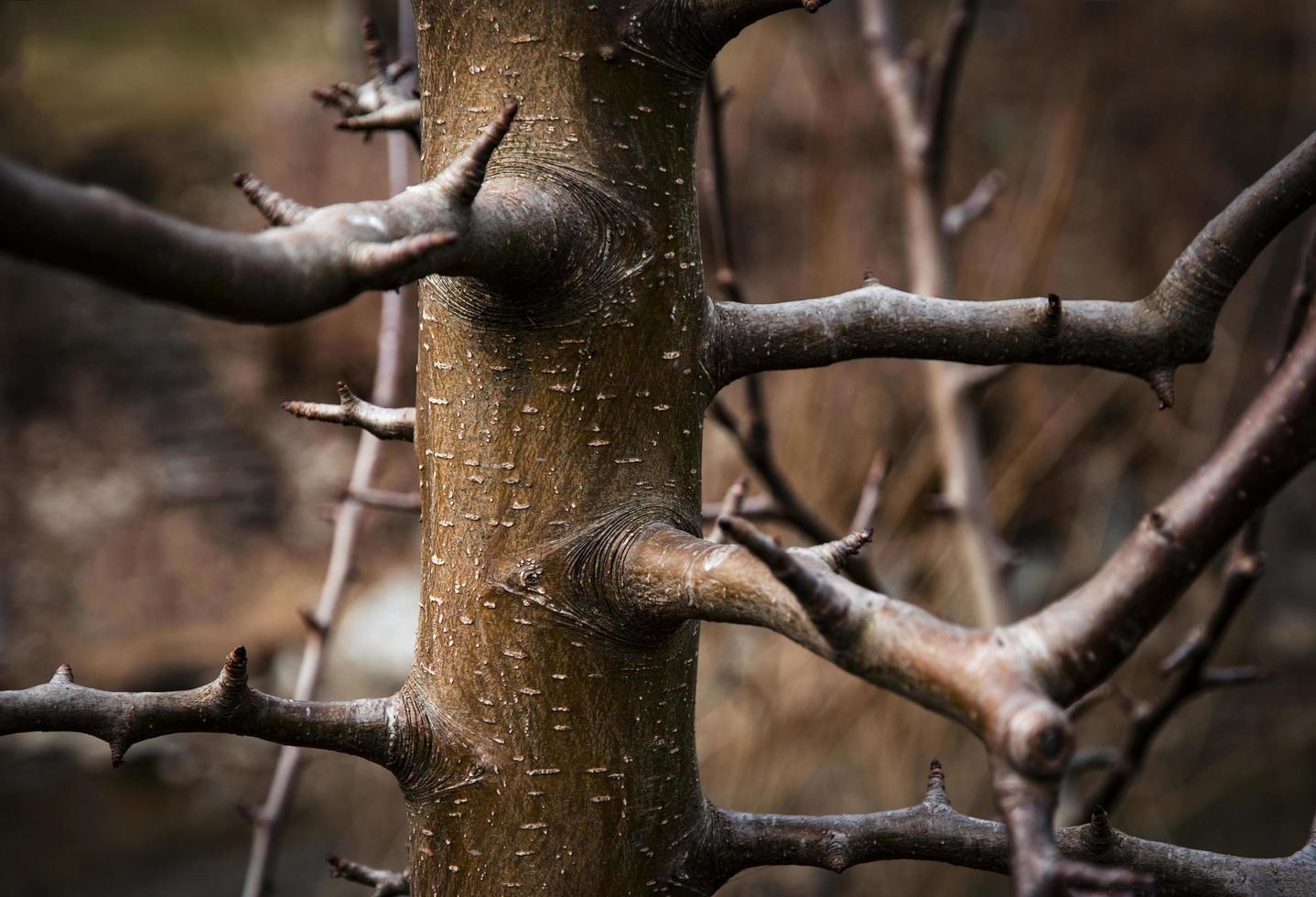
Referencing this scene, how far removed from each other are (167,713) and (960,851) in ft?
1.49

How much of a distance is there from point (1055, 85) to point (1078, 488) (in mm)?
1499

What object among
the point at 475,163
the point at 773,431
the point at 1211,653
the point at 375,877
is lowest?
the point at 375,877

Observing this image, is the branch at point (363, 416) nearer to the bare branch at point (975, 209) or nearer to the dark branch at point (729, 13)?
the dark branch at point (729, 13)

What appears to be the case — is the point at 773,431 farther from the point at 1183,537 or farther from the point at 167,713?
the point at 1183,537

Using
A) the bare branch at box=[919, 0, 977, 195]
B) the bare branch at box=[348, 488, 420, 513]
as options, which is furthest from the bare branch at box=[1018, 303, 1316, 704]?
the bare branch at box=[919, 0, 977, 195]

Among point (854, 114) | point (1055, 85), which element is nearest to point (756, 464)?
point (854, 114)

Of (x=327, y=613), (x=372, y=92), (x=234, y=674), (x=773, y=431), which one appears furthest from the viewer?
Result: (x=773, y=431)

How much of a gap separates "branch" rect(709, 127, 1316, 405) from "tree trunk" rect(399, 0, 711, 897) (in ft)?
0.14

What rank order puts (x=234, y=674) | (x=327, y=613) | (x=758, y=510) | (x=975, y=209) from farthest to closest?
1. (x=975, y=209)
2. (x=758, y=510)
3. (x=327, y=613)
4. (x=234, y=674)

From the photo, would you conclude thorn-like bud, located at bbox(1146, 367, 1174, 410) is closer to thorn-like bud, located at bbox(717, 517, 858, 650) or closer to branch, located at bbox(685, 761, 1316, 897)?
branch, located at bbox(685, 761, 1316, 897)

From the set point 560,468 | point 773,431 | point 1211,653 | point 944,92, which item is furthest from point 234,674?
point 773,431

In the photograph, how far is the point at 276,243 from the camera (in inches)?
16.7

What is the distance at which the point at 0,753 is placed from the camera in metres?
4.09

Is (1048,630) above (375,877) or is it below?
above
